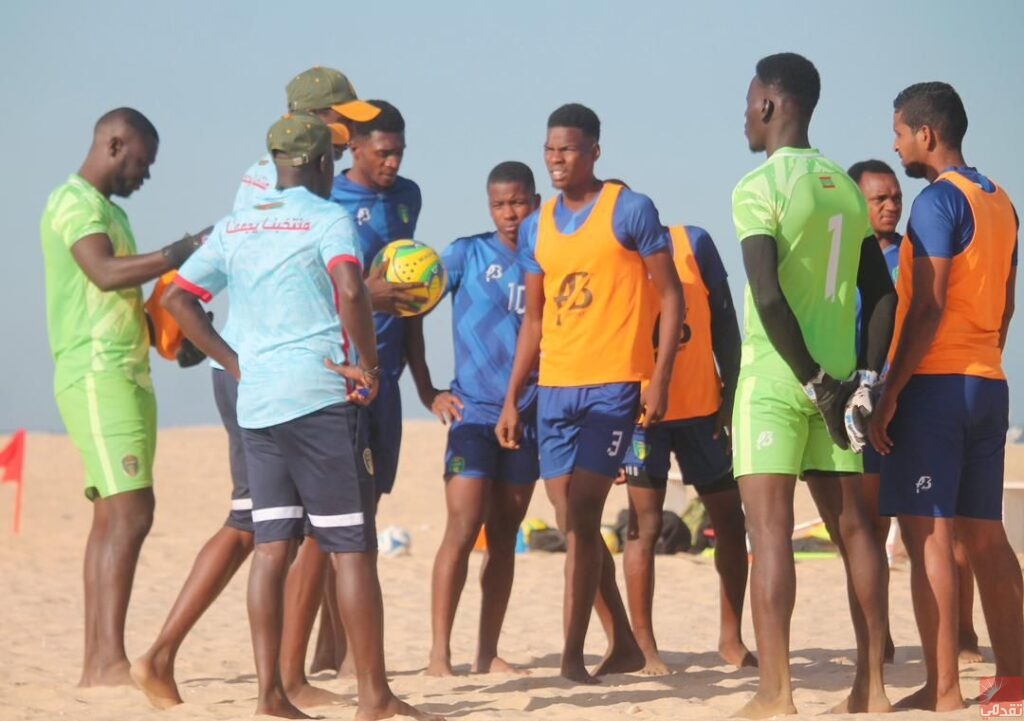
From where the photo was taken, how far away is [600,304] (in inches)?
279

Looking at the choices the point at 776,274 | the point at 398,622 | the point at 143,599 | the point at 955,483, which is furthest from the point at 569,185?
the point at 143,599

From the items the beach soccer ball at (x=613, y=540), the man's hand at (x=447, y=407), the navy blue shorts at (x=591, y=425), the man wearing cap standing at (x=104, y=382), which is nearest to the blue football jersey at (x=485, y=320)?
the man's hand at (x=447, y=407)

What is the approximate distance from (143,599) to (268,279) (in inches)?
294

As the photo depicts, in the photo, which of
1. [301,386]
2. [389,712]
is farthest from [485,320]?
[389,712]

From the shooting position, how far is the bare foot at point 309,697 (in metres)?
6.70

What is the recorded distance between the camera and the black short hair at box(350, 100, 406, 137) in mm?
7629

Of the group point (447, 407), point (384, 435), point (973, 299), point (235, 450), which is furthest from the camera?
point (447, 407)

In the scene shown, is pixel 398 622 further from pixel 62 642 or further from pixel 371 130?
pixel 371 130

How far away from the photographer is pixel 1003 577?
20.4ft

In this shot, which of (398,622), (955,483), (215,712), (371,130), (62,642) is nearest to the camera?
(955,483)

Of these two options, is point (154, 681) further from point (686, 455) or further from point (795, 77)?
point (795, 77)

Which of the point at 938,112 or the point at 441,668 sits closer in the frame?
the point at 938,112

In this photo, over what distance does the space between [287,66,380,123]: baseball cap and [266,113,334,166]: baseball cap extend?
123 cm

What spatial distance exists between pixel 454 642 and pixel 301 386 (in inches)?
176
